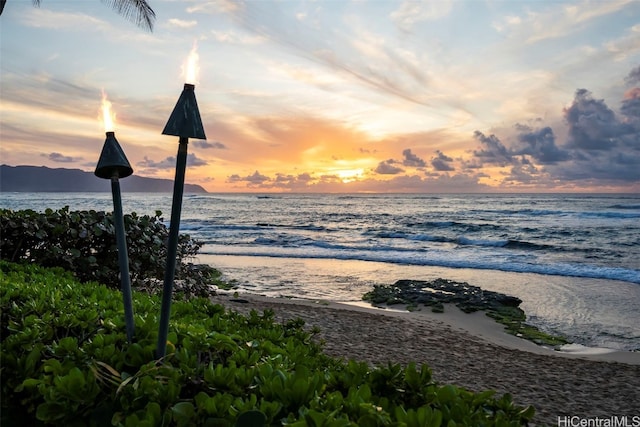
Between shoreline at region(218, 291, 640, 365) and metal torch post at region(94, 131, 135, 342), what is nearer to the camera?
metal torch post at region(94, 131, 135, 342)

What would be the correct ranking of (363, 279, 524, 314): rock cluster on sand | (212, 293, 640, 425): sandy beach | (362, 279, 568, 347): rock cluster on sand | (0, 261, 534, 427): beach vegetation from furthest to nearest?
(363, 279, 524, 314): rock cluster on sand, (362, 279, 568, 347): rock cluster on sand, (212, 293, 640, 425): sandy beach, (0, 261, 534, 427): beach vegetation

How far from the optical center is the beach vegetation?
1476 millimetres

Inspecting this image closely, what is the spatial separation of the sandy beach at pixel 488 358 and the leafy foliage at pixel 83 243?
1984mm

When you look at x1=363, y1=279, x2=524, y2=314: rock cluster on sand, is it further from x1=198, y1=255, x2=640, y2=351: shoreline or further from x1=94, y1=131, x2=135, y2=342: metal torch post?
x1=94, y1=131, x2=135, y2=342: metal torch post

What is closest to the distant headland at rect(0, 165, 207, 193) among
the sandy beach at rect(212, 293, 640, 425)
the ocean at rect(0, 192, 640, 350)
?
the ocean at rect(0, 192, 640, 350)

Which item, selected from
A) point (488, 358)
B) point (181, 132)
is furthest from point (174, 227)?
point (488, 358)

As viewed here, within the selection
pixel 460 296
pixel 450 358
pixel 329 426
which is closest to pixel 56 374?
pixel 329 426

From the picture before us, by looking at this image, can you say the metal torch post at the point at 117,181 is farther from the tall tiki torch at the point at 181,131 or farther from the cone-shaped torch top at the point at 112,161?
the tall tiki torch at the point at 181,131

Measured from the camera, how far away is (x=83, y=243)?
240 inches

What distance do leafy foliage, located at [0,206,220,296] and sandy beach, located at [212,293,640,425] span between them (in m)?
1.98

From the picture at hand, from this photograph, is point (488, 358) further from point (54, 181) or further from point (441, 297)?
point (54, 181)

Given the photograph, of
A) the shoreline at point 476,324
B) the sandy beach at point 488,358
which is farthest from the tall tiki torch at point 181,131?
the shoreline at point 476,324

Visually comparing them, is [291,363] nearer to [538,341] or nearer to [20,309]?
[20,309]

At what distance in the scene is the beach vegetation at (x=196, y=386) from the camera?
4.84 feet
